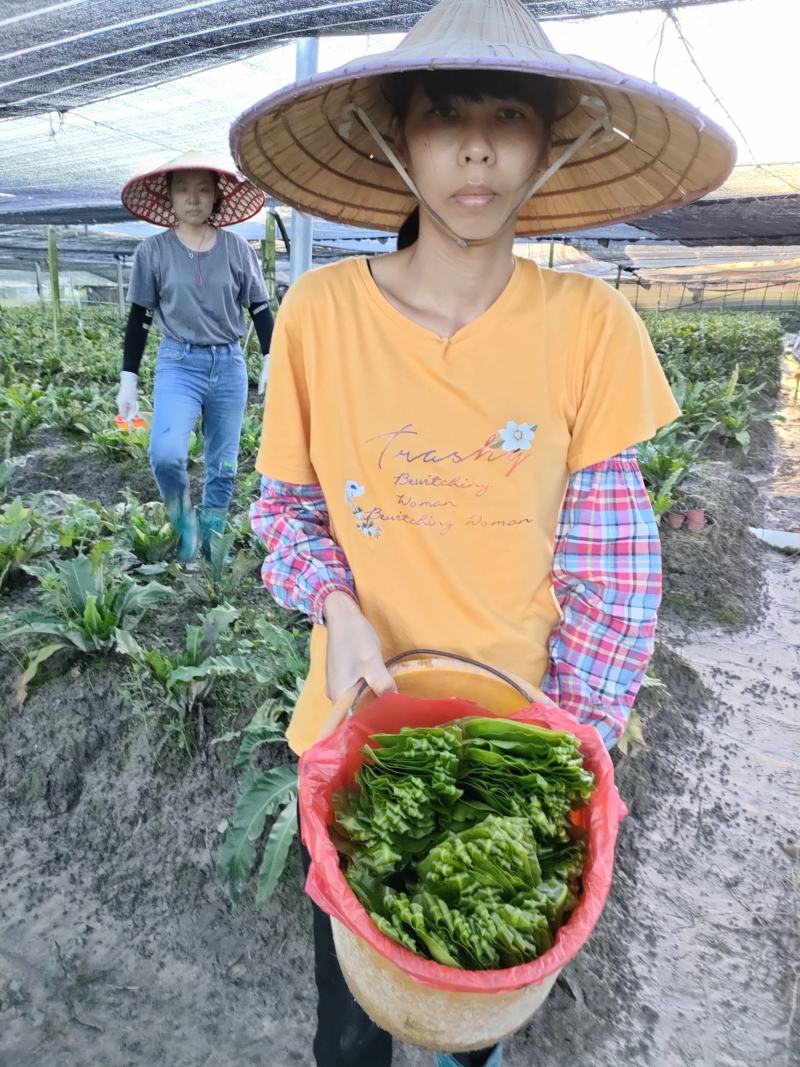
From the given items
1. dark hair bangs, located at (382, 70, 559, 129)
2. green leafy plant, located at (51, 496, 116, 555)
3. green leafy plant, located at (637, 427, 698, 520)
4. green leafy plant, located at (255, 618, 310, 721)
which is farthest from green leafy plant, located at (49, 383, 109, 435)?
dark hair bangs, located at (382, 70, 559, 129)

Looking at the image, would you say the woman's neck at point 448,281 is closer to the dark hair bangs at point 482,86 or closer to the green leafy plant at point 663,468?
the dark hair bangs at point 482,86

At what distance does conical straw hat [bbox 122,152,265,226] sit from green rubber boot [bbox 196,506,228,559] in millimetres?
1424

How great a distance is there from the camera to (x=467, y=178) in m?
1.06

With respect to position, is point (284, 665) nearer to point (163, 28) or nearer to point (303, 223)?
point (303, 223)

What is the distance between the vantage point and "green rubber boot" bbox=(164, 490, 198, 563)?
3812 millimetres

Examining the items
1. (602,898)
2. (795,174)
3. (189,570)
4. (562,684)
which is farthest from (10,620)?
(795,174)

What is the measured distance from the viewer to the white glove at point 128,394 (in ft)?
12.4

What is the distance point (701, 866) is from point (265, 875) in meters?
1.48

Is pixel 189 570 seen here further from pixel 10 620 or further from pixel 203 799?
pixel 203 799

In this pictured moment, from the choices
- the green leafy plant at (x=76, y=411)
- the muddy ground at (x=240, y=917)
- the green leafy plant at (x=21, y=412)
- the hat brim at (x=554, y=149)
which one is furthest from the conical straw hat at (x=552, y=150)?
the green leafy plant at (x=76, y=411)

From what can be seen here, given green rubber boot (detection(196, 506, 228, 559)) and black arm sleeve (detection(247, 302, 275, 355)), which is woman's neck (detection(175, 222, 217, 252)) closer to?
black arm sleeve (detection(247, 302, 275, 355))

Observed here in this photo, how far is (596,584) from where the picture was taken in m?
1.20

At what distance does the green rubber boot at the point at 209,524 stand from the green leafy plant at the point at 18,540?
0.73 meters

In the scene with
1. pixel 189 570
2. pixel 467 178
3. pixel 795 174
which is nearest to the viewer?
pixel 467 178
